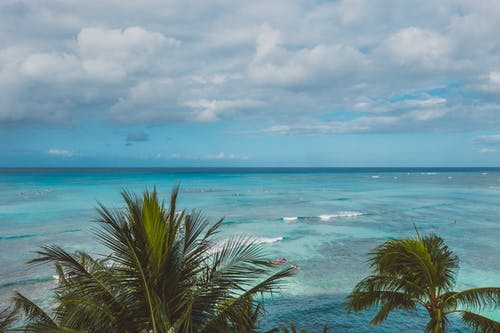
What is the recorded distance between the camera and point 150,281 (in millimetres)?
5305

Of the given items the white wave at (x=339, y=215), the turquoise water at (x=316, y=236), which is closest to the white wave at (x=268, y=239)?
the turquoise water at (x=316, y=236)

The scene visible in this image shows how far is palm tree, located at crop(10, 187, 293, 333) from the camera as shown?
5.12 m

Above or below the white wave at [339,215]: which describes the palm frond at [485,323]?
above

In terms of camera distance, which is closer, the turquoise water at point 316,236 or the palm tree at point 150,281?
the palm tree at point 150,281

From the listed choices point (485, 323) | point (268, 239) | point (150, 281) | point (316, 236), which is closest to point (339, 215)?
point (316, 236)

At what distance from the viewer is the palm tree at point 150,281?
512 cm

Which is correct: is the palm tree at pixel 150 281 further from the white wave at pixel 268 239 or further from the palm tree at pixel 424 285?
the white wave at pixel 268 239

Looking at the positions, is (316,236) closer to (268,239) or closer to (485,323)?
(268,239)

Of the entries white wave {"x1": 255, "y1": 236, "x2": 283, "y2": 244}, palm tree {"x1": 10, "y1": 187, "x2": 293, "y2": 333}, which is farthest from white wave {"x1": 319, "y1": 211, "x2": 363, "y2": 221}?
palm tree {"x1": 10, "y1": 187, "x2": 293, "y2": 333}

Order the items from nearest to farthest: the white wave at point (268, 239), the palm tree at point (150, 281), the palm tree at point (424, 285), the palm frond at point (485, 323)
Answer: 1. the palm tree at point (150, 281)
2. the palm frond at point (485, 323)
3. the palm tree at point (424, 285)
4. the white wave at point (268, 239)

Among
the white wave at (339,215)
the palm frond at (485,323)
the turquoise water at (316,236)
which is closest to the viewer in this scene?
the palm frond at (485,323)

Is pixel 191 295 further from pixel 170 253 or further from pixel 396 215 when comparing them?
pixel 396 215

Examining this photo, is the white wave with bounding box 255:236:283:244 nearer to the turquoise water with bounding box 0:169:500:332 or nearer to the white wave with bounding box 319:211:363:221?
the turquoise water with bounding box 0:169:500:332

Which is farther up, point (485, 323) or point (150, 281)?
A: point (150, 281)
